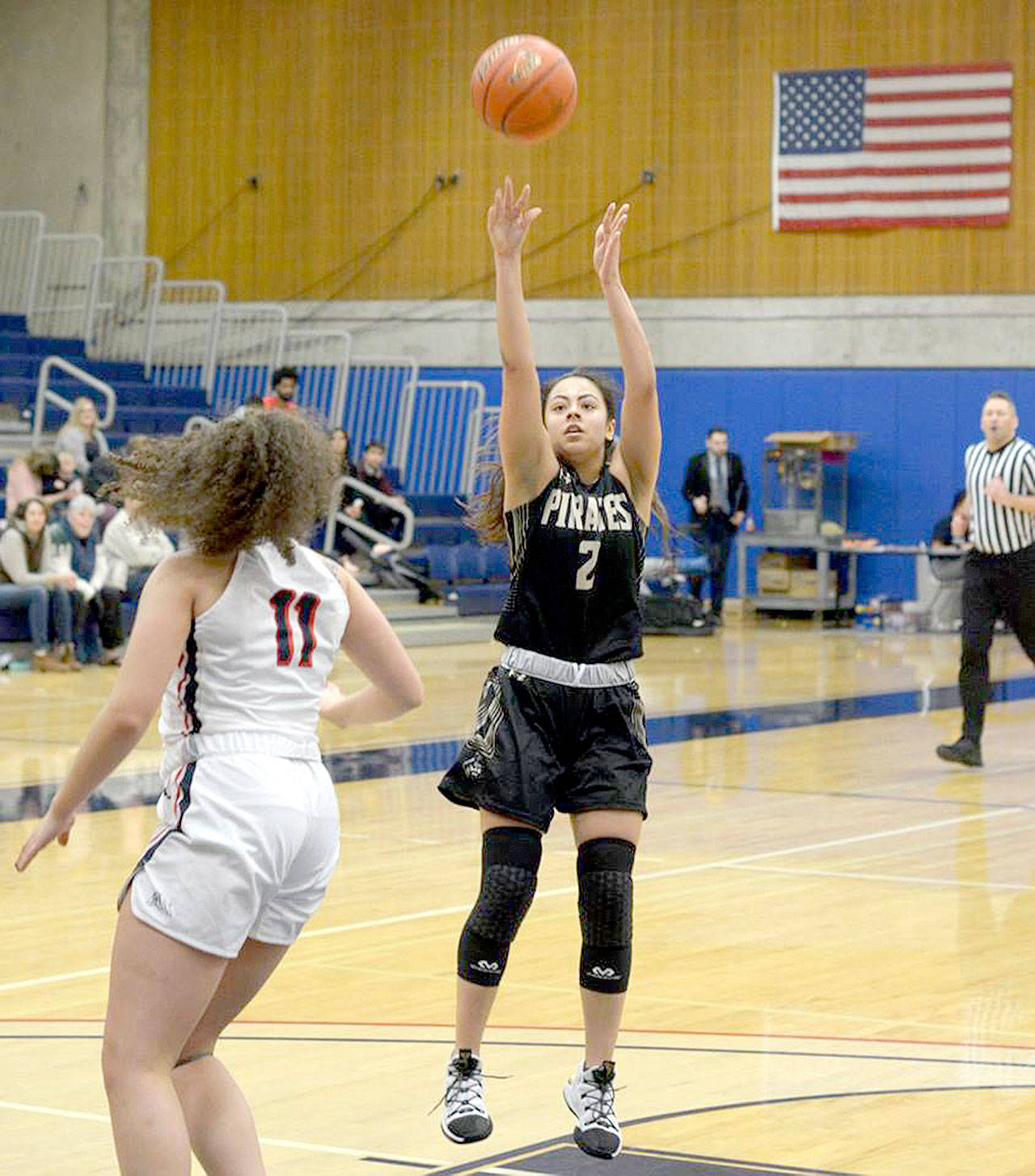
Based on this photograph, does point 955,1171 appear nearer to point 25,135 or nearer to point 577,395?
point 577,395

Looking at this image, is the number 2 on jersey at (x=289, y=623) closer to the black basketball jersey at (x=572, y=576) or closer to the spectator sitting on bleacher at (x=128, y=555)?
the black basketball jersey at (x=572, y=576)

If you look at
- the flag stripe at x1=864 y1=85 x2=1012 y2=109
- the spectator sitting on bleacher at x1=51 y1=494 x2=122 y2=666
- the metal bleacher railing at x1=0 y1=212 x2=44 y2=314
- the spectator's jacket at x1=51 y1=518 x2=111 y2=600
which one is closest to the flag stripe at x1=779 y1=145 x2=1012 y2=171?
the flag stripe at x1=864 y1=85 x2=1012 y2=109

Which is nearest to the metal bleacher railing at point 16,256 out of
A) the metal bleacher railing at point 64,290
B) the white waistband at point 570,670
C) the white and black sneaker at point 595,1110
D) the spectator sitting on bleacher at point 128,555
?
the metal bleacher railing at point 64,290

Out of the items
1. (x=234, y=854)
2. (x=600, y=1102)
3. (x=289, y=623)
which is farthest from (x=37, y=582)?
(x=234, y=854)

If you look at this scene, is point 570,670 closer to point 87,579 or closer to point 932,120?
point 87,579

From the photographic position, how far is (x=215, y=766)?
12.0ft

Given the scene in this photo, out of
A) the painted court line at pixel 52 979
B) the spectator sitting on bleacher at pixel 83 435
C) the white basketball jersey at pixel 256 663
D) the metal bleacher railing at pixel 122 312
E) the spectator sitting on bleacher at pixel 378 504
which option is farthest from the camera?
the metal bleacher railing at pixel 122 312

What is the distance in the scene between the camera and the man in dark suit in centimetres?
2273

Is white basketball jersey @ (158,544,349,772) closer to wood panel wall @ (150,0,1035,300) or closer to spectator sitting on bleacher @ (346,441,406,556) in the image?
spectator sitting on bleacher @ (346,441,406,556)

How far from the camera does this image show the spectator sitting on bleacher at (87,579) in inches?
663

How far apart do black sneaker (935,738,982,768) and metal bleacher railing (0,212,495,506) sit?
13021mm

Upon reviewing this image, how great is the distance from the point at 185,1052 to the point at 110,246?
23.7 metres

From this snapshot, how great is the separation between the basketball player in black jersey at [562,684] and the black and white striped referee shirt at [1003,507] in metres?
6.47

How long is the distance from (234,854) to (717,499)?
1946 cm
